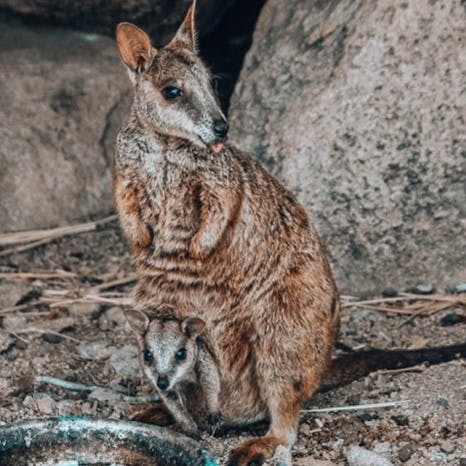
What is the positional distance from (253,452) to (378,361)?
33.4 inches

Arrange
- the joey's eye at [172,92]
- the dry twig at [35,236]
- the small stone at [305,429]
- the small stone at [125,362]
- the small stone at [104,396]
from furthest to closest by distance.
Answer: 1. the dry twig at [35,236]
2. the small stone at [125,362]
3. the small stone at [104,396]
4. the small stone at [305,429]
5. the joey's eye at [172,92]

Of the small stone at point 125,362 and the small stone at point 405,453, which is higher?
the small stone at point 405,453

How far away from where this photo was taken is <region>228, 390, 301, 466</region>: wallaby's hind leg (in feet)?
18.2

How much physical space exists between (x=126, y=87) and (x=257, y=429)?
3.04 m

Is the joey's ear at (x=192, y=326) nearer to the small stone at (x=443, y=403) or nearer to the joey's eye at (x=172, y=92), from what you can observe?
the joey's eye at (x=172, y=92)

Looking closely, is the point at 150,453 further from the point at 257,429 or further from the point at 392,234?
the point at 392,234

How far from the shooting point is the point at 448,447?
5.61m

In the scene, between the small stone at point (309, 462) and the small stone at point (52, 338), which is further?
the small stone at point (52, 338)

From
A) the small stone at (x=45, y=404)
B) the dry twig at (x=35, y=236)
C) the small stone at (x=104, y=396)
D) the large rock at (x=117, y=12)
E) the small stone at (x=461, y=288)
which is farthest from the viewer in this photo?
the large rock at (x=117, y=12)

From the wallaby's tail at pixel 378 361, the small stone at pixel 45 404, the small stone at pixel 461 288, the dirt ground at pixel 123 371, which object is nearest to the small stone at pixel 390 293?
the dirt ground at pixel 123 371

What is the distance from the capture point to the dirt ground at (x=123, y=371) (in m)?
5.78

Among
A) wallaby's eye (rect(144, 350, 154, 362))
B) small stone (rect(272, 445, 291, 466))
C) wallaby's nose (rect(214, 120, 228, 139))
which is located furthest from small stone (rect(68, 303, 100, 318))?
wallaby's nose (rect(214, 120, 228, 139))

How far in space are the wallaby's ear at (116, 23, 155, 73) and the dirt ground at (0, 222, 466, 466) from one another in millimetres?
1541

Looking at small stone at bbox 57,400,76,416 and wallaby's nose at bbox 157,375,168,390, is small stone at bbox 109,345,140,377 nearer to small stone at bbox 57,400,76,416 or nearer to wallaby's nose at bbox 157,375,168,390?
small stone at bbox 57,400,76,416
